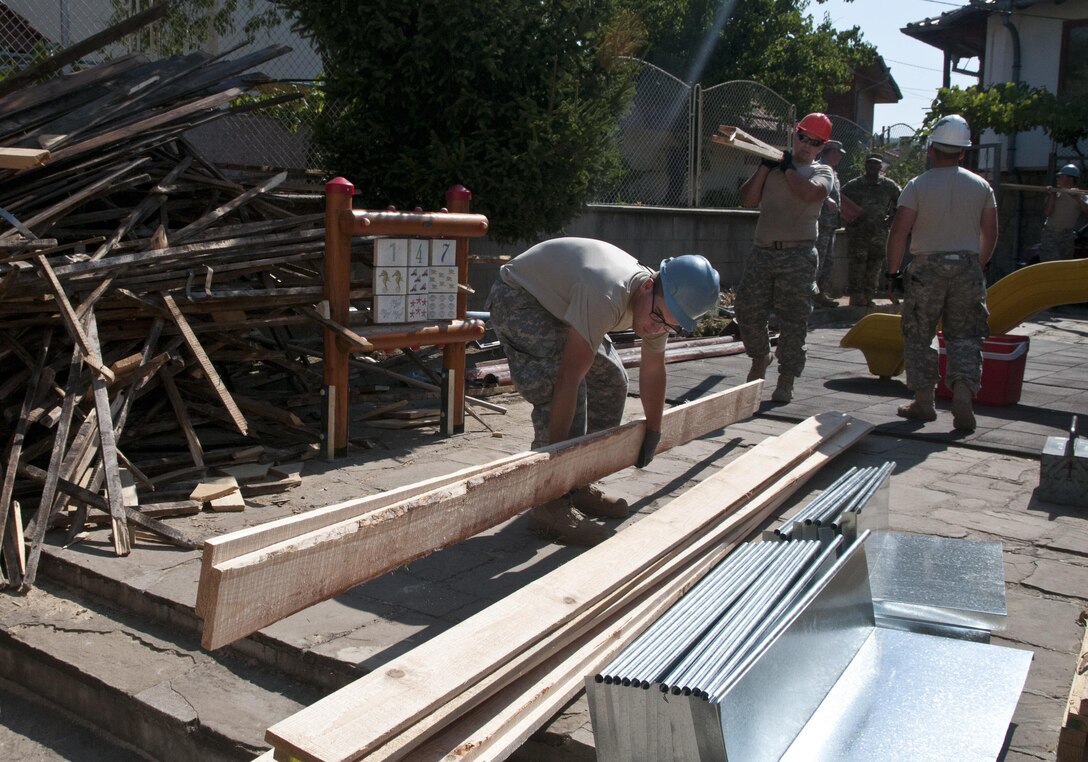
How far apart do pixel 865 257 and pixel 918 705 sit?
12269 mm

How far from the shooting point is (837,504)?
4102 millimetres

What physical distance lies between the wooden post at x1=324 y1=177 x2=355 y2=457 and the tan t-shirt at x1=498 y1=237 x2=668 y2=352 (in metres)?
1.36

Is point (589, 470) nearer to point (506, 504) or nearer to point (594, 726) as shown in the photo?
point (506, 504)

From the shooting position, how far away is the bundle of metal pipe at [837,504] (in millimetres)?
3896

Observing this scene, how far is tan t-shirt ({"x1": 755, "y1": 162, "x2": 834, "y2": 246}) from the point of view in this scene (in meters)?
7.54

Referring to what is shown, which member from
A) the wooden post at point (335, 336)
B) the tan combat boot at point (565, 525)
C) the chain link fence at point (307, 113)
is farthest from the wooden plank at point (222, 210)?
the tan combat boot at point (565, 525)

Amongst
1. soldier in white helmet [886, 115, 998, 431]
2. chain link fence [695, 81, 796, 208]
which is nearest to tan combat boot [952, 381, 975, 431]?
soldier in white helmet [886, 115, 998, 431]

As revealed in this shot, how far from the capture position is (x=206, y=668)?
3838 mm

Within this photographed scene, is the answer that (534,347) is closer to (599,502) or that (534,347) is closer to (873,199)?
(599,502)

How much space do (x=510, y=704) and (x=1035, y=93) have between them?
2147cm

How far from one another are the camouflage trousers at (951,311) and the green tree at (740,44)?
72.3 feet

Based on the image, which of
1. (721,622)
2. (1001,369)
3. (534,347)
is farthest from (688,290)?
(1001,369)

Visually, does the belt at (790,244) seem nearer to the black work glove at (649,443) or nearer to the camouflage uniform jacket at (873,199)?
the black work glove at (649,443)

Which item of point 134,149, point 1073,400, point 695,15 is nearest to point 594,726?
point 134,149
